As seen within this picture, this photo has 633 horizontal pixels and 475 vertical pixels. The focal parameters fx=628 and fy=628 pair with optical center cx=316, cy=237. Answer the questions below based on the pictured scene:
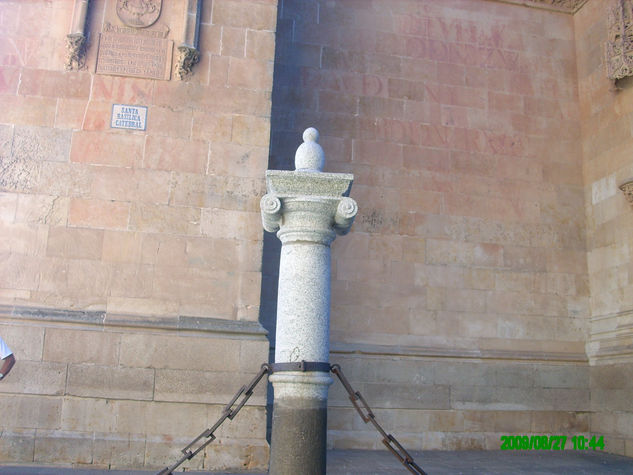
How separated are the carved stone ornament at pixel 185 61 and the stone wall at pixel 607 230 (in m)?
6.08

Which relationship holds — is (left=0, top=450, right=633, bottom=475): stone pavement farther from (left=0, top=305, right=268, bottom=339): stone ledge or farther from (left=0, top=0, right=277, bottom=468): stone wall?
(left=0, top=305, right=268, bottom=339): stone ledge

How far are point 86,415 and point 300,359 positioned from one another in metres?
3.07

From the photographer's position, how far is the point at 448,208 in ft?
30.4

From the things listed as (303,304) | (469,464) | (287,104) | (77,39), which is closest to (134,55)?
(77,39)

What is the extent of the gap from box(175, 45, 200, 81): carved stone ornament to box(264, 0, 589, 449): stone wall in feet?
6.61

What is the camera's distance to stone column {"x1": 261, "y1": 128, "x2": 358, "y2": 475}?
422 centimetres

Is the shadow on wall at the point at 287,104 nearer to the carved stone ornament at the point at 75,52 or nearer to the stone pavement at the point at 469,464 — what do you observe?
the carved stone ornament at the point at 75,52

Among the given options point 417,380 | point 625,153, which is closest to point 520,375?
point 417,380

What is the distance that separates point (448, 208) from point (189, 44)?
4.37 m

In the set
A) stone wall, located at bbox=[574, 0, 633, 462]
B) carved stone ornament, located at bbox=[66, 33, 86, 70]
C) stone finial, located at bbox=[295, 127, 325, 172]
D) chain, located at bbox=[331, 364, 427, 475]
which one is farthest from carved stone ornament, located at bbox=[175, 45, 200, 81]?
stone wall, located at bbox=[574, 0, 633, 462]

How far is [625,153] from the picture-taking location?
353 inches

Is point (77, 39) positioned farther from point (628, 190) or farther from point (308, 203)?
point (628, 190)

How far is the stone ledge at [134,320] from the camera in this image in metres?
6.41

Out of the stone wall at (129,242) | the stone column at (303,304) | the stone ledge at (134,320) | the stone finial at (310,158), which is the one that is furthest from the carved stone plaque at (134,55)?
the stone column at (303,304)
